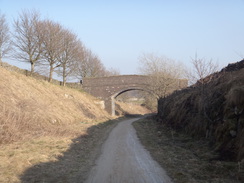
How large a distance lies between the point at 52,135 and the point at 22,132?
152 centimetres

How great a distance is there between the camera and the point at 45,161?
273 inches

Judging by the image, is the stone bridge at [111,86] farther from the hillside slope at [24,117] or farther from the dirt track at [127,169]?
the dirt track at [127,169]

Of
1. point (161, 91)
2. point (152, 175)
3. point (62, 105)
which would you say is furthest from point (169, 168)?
point (161, 91)

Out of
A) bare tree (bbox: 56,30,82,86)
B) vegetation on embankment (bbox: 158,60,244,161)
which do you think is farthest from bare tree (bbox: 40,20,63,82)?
vegetation on embankment (bbox: 158,60,244,161)

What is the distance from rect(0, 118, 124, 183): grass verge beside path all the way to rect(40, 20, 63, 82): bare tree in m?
19.4

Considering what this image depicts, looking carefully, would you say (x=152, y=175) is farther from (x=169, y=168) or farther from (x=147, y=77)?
(x=147, y=77)

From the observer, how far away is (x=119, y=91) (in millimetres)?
36344

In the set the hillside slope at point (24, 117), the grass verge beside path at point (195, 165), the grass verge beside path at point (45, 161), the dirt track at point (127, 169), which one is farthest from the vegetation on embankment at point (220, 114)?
the hillside slope at point (24, 117)

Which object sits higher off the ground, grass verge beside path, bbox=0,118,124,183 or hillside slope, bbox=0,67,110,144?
hillside slope, bbox=0,67,110,144

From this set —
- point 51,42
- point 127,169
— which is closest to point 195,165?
point 127,169

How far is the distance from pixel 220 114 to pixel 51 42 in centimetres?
2331

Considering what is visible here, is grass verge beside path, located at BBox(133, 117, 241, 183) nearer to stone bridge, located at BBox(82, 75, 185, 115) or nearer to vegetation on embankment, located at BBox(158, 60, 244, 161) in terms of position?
vegetation on embankment, located at BBox(158, 60, 244, 161)

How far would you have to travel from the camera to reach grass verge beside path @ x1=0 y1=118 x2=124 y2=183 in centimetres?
557

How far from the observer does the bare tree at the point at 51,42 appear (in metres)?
27.1
